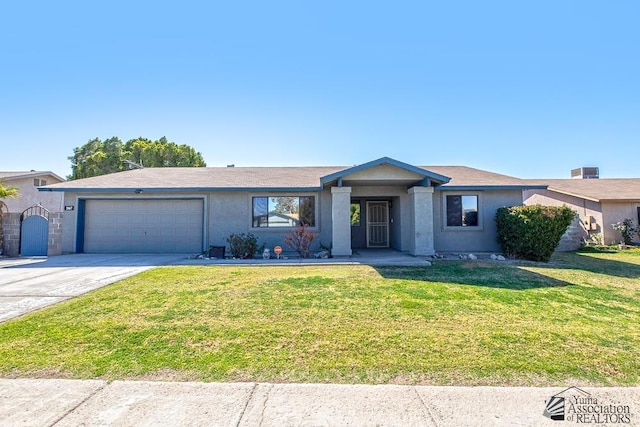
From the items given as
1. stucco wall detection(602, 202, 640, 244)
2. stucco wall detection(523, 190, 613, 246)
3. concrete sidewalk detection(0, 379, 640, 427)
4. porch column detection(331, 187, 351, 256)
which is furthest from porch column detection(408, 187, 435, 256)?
Result: stucco wall detection(602, 202, 640, 244)

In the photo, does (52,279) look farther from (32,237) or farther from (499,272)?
(499,272)

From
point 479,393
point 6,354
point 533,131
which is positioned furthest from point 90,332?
point 533,131

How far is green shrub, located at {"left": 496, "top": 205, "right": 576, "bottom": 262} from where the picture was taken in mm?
10531

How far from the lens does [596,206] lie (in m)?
17.3

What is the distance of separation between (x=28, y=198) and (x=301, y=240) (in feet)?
69.9

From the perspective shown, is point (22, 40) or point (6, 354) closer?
point (6, 354)

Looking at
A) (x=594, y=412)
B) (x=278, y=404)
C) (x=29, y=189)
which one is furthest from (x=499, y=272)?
(x=29, y=189)

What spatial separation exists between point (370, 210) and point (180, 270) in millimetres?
9053

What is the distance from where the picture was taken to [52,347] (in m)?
3.68

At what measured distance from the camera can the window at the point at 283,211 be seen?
12.8 metres

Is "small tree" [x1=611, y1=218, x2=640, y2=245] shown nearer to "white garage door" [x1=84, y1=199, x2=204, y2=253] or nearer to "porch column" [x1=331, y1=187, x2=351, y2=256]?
"porch column" [x1=331, y1=187, x2=351, y2=256]

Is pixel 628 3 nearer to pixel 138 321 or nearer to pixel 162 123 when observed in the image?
pixel 138 321

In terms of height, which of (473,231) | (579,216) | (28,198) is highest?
(28,198)

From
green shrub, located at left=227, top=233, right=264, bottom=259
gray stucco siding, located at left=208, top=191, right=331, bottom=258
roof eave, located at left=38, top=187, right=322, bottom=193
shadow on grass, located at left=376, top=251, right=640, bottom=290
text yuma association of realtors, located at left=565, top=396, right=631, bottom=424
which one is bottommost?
text yuma association of realtors, located at left=565, top=396, right=631, bottom=424
